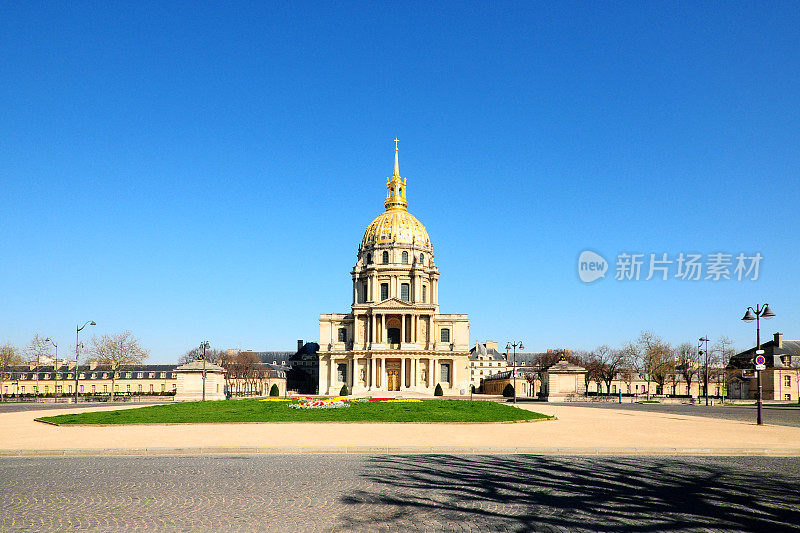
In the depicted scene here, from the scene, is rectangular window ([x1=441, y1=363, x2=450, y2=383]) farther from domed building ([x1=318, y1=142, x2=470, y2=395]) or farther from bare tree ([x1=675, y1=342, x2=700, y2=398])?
bare tree ([x1=675, y1=342, x2=700, y2=398])

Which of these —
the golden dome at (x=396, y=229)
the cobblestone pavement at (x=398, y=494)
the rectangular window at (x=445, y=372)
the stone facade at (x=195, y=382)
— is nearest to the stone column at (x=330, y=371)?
the rectangular window at (x=445, y=372)

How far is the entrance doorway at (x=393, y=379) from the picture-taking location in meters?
101

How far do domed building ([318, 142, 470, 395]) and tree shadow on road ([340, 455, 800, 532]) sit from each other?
81446 mm

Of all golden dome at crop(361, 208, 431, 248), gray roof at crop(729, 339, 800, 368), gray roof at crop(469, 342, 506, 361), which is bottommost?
gray roof at crop(469, 342, 506, 361)

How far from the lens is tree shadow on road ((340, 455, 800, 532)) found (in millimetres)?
9883

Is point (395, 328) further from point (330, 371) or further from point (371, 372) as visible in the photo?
point (330, 371)

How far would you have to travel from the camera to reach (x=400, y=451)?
1867cm

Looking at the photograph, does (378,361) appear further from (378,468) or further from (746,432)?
(378,468)

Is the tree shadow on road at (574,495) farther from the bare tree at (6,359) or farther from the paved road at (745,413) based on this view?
the bare tree at (6,359)

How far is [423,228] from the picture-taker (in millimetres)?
115500

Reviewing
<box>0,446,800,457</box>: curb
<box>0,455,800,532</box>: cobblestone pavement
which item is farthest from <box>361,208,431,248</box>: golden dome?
<box>0,455,800,532</box>: cobblestone pavement

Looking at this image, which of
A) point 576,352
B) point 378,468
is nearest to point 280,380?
point 576,352

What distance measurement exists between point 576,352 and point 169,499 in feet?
540

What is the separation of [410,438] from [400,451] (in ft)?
11.5
